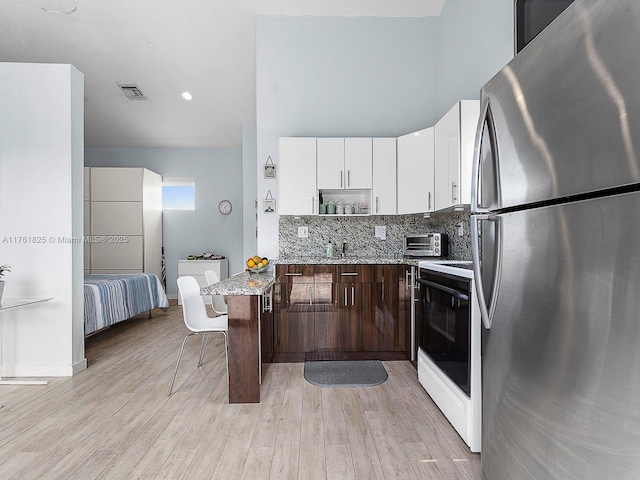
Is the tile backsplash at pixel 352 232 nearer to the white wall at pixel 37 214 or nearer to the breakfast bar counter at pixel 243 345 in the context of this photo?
the breakfast bar counter at pixel 243 345

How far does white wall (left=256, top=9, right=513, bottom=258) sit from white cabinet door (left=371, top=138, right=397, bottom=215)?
492mm

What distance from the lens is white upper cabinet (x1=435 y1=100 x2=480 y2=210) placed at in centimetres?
270

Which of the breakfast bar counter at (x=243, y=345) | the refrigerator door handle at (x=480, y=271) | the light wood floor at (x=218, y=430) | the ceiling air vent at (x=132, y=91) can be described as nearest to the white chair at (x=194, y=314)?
the breakfast bar counter at (x=243, y=345)

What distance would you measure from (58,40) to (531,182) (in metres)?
5.59

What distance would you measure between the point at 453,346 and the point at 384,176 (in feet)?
6.40

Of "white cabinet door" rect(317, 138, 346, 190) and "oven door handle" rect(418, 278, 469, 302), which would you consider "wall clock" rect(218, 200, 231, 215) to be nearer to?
"white cabinet door" rect(317, 138, 346, 190)

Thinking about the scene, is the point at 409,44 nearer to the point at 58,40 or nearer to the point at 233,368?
the point at 233,368

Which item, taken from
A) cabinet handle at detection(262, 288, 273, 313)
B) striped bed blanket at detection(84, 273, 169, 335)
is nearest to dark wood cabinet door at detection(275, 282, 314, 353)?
cabinet handle at detection(262, 288, 273, 313)

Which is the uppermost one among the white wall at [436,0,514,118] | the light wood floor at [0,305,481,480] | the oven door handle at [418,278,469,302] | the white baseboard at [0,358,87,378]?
the white wall at [436,0,514,118]

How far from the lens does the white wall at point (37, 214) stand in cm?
311

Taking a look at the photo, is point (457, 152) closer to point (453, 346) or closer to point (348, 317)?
point (453, 346)

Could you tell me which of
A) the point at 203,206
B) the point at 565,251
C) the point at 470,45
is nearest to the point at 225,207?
the point at 203,206

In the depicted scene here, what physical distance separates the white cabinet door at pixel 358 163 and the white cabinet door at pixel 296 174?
32cm

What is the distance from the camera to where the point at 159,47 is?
182 inches
